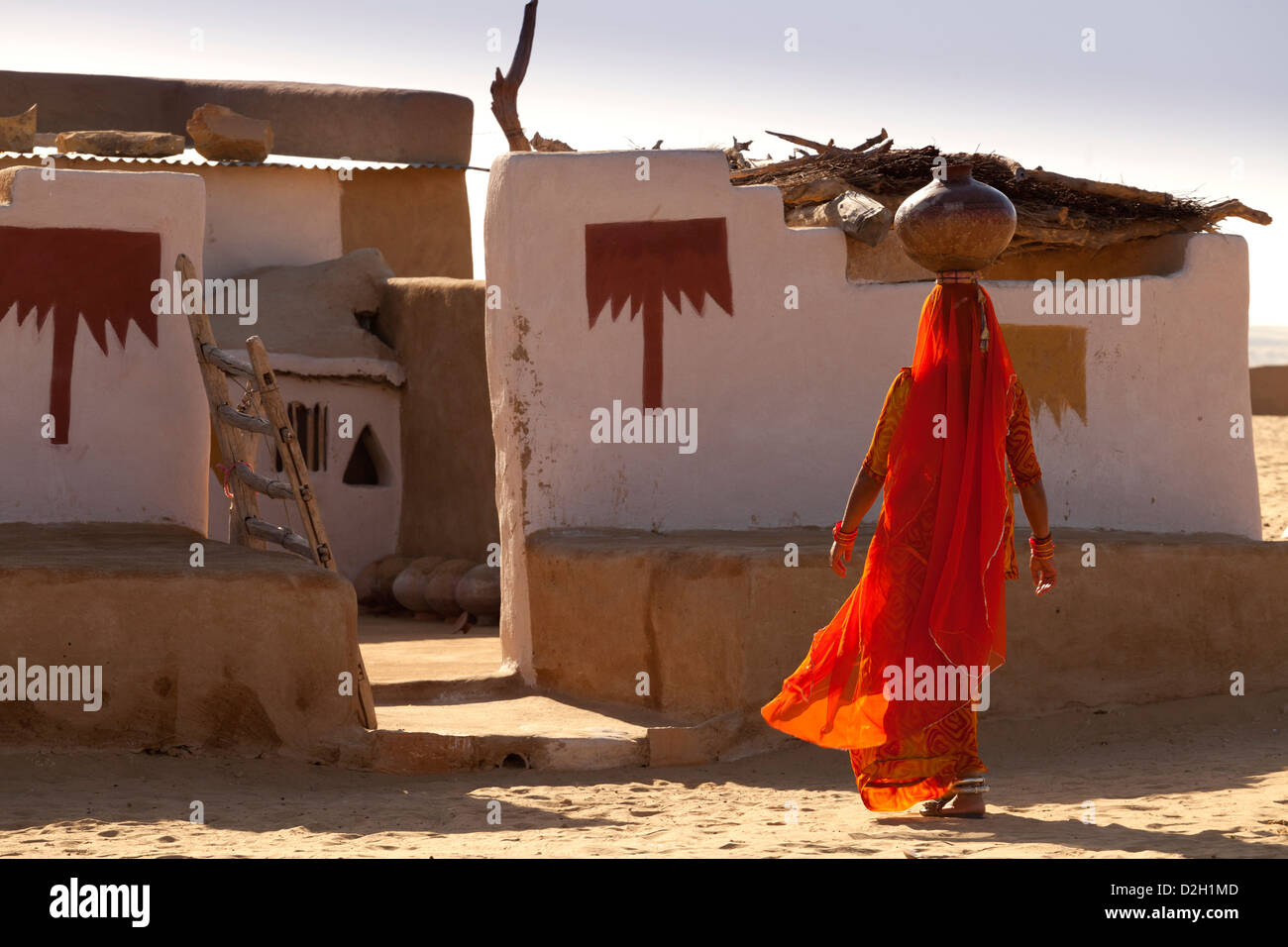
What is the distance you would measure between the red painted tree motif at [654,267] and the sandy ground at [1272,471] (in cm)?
634

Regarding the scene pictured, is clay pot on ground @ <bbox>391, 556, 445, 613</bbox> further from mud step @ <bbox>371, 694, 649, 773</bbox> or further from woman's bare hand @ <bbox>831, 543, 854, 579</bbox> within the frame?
woman's bare hand @ <bbox>831, 543, 854, 579</bbox>

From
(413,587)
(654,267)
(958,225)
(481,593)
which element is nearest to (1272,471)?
(481,593)

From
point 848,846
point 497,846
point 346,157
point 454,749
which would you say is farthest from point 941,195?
point 346,157

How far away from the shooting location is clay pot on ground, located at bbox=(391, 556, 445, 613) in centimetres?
1302

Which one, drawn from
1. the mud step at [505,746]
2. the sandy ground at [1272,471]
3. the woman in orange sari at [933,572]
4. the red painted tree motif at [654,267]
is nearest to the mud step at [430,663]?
the mud step at [505,746]

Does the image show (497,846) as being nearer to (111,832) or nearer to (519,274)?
(111,832)

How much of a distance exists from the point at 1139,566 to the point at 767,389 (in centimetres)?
195

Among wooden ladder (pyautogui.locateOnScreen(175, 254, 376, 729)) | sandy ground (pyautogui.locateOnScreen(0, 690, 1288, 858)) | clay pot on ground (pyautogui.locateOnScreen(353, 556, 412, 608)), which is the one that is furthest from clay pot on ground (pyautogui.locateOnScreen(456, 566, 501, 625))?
sandy ground (pyautogui.locateOnScreen(0, 690, 1288, 858))

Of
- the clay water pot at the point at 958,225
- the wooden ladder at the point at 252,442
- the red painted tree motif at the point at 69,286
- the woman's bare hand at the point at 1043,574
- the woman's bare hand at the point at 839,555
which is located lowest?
the woman's bare hand at the point at 1043,574

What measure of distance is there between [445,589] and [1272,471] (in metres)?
10.3

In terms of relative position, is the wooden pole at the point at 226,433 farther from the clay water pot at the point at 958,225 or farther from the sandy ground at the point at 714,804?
the clay water pot at the point at 958,225

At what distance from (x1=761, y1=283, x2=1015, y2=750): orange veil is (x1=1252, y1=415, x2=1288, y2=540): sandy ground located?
26.1 ft

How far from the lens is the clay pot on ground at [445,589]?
503 inches

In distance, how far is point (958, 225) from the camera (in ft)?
16.5
